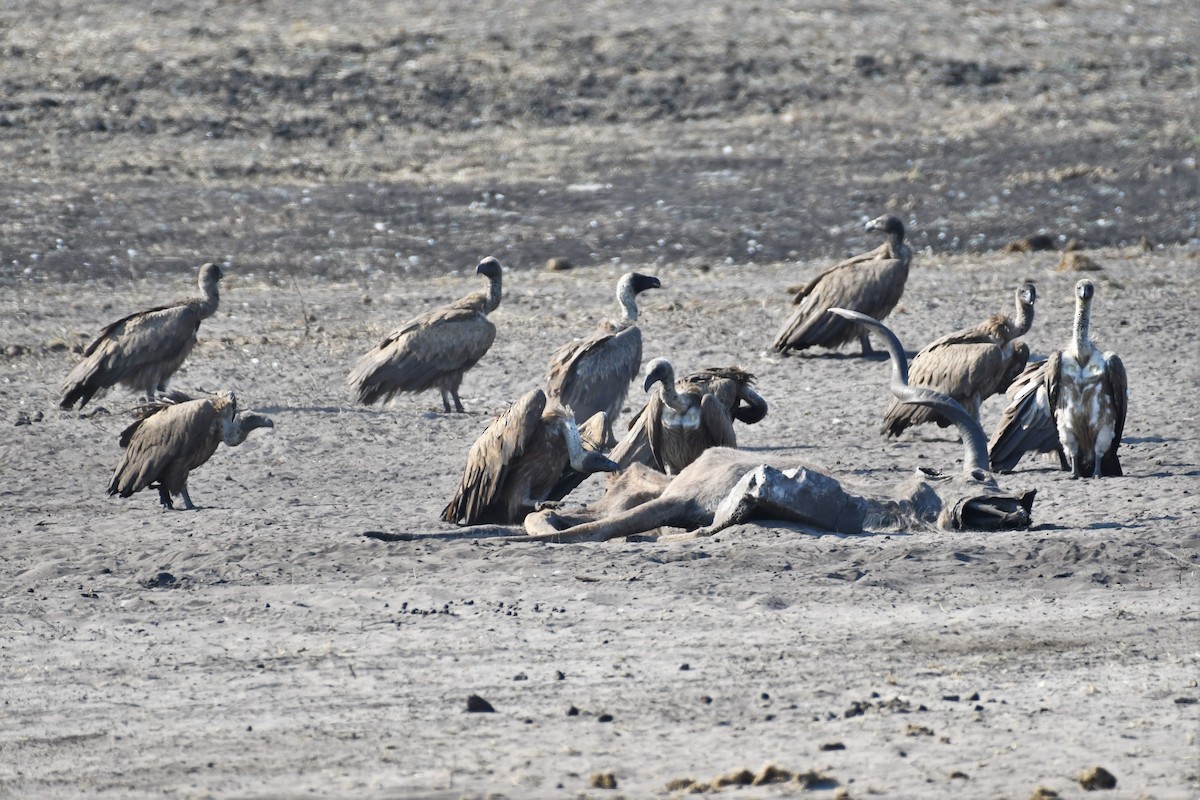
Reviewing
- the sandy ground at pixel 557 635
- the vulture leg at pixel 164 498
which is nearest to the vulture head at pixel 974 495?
the sandy ground at pixel 557 635

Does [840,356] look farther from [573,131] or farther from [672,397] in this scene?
[573,131]

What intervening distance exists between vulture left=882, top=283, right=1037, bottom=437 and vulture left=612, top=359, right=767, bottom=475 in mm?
1558

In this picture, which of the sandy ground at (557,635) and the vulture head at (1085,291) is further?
the vulture head at (1085,291)

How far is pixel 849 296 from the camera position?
1445cm

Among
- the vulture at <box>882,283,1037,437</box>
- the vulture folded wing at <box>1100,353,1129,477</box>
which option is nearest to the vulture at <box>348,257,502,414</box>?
the vulture at <box>882,283,1037,437</box>

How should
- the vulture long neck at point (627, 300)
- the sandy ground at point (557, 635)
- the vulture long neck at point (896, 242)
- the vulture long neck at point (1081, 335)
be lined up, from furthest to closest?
1. the vulture long neck at point (896, 242)
2. the vulture long neck at point (627, 300)
3. the vulture long neck at point (1081, 335)
4. the sandy ground at point (557, 635)

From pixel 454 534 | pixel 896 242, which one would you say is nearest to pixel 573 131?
pixel 896 242

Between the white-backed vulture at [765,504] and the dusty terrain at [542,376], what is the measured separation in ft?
0.62

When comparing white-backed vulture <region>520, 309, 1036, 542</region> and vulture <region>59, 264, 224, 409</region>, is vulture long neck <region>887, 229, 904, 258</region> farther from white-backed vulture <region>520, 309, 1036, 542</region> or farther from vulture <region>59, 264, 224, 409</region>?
white-backed vulture <region>520, 309, 1036, 542</region>

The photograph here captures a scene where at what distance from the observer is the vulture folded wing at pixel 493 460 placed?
9531 mm

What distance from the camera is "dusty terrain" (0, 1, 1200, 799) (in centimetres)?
622

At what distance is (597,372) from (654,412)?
2047 mm

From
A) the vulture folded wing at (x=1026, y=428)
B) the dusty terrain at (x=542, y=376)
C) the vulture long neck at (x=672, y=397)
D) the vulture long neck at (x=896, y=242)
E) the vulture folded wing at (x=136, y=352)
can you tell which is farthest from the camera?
the vulture long neck at (x=896, y=242)

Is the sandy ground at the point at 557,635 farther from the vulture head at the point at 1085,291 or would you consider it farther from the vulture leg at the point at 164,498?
the vulture head at the point at 1085,291
